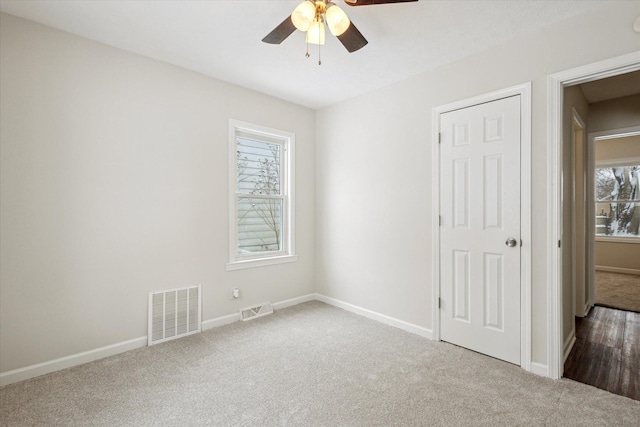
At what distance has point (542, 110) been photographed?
2.34 meters

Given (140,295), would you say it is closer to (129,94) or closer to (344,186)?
(129,94)

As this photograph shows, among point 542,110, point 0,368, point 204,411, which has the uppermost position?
point 542,110

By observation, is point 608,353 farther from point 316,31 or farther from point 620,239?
point 620,239

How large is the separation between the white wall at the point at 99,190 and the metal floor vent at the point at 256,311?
0.47 ft

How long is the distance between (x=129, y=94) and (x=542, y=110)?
135 inches

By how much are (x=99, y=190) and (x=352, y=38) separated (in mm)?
2351

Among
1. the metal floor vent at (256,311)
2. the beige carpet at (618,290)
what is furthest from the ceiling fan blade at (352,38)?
the beige carpet at (618,290)

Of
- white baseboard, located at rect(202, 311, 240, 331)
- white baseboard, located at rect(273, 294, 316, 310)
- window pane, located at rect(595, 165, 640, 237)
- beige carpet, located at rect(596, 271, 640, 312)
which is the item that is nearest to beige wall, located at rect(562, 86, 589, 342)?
beige carpet, located at rect(596, 271, 640, 312)

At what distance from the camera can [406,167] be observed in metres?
3.25

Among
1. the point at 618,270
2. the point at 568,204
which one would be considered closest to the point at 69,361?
the point at 568,204

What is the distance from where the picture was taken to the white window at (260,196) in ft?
11.4

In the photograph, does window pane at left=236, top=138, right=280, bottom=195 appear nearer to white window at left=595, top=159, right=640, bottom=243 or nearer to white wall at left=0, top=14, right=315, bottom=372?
white wall at left=0, top=14, right=315, bottom=372

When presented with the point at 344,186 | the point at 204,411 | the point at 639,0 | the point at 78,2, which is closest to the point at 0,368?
the point at 204,411

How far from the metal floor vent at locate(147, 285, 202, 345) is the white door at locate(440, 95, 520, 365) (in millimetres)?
2451
